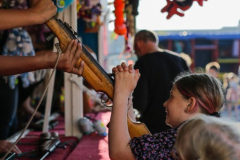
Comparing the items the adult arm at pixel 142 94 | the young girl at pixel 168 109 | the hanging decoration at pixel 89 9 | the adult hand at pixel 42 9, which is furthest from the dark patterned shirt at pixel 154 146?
the hanging decoration at pixel 89 9

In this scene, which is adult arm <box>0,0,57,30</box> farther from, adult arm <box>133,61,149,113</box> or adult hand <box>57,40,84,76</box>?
adult arm <box>133,61,149,113</box>

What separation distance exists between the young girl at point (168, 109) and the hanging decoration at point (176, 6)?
1.87 m

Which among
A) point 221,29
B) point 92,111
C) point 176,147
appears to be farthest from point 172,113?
point 221,29

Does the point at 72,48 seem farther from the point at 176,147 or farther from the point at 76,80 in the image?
the point at 76,80

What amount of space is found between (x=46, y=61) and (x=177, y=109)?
0.62 meters

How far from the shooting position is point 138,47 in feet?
12.8

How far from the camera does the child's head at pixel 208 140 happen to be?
118 cm

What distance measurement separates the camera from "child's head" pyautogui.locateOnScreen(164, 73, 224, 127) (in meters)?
1.74

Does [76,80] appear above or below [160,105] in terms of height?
above

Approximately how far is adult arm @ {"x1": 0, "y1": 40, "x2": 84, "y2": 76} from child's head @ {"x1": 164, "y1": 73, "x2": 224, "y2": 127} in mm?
451

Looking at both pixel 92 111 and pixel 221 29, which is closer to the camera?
pixel 92 111

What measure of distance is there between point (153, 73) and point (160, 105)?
0.96 feet

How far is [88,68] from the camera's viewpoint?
183 cm

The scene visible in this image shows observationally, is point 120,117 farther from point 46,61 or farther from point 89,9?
point 89,9
